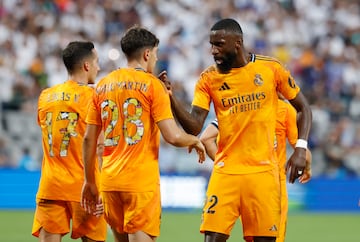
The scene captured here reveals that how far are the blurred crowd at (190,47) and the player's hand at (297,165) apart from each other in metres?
12.1

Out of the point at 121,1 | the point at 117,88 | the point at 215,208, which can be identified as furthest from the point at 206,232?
the point at 121,1

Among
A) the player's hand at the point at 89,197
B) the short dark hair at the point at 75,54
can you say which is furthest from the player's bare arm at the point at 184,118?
the short dark hair at the point at 75,54

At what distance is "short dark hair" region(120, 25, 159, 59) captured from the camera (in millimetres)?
8500

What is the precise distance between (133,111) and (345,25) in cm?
1792

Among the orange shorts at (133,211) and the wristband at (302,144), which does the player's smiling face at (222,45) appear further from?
the orange shorts at (133,211)

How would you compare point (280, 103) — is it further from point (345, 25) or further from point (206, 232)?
point (345, 25)

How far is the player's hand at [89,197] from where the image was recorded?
8750 millimetres

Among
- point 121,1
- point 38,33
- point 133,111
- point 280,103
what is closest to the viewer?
point 133,111

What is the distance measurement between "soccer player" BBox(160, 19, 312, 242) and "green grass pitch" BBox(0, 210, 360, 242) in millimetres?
6190

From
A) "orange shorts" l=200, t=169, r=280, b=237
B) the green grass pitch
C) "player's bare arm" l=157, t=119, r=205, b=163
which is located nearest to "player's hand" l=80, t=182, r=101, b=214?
"player's bare arm" l=157, t=119, r=205, b=163

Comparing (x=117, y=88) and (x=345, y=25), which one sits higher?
(x=345, y=25)

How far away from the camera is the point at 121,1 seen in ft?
78.9

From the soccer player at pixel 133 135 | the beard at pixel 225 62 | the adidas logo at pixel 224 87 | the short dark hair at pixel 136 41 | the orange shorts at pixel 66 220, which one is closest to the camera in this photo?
the soccer player at pixel 133 135

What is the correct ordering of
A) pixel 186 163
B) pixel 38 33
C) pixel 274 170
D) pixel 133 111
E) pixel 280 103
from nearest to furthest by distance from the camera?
pixel 133 111 → pixel 274 170 → pixel 280 103 → pixel 186 163 → pixel 38 33
